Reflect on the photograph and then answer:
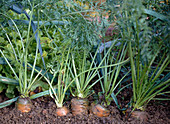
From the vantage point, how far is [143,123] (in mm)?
966

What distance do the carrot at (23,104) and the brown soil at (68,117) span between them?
2 cm

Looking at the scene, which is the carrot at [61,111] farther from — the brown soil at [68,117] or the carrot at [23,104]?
the carrot at [23,104]

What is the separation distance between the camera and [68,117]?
3.43 ft

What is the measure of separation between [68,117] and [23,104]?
267 mm

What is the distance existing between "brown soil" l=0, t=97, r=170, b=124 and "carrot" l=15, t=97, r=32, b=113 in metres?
0.02

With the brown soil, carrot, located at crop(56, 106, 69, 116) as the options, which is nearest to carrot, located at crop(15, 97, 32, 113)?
the brown soil

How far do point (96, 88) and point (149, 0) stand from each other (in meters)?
0.66

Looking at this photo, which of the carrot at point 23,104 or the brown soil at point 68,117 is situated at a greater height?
the carrot at point 23,104

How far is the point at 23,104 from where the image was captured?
104 cm

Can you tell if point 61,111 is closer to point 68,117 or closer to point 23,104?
Answer: point 68,117

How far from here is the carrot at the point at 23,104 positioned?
1041 mm

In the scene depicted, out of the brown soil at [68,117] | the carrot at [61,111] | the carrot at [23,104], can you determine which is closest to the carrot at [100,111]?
the brown soil at [68,117]

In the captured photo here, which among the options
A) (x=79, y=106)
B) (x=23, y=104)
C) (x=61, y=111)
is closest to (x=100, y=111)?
(x=79, y=106)

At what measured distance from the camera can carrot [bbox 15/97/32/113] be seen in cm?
104
